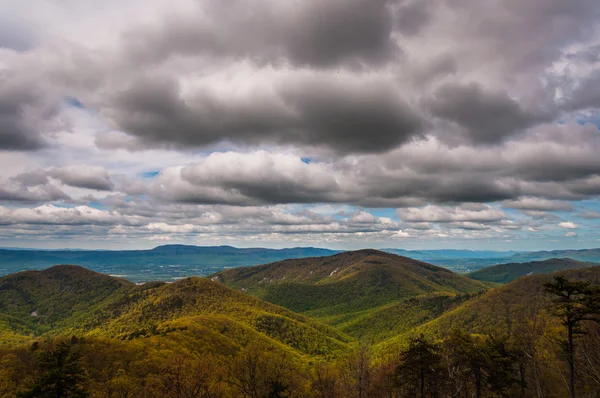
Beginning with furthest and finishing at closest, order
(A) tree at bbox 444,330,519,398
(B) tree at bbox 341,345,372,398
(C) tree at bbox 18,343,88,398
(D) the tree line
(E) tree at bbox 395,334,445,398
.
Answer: (B) tree at bbox 341,345,372,398, (E) tree at bbox 395,334,445,398, (A) tree at bbox 444,330,519,398, (D) the tree line, (C) tree at bbox 18,343,88,398

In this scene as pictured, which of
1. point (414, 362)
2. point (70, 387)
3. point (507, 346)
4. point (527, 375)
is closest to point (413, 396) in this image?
point (414, 362)

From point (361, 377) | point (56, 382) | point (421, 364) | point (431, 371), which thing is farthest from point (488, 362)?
point (56, 382)

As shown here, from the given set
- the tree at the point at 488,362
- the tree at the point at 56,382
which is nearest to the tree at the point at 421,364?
the tree at the point at 488,362

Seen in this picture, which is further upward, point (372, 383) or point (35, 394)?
point (35, 394)

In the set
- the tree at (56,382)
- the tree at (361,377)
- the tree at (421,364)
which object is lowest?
the tree at (361,377)

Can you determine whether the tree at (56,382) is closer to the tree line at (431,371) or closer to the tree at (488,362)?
the tree line at (431,371)

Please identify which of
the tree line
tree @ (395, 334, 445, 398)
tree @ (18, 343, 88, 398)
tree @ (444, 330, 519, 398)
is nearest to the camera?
tree @ (18, 343, 88, 398)

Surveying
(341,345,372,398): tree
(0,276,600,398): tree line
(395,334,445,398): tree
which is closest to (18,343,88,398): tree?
(0,276,600,398): tree line

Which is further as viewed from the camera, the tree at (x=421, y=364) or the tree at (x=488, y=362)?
the tree at (x=421, y=364)

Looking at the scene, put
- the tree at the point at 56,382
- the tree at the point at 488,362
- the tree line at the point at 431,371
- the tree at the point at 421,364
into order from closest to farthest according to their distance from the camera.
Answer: the tree at the point at 56,382 → the tree line at the point at 431,371 → the tree at the point at 488,362 → the tree at the point at 421,364

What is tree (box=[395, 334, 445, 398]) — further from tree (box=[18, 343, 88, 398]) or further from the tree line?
tree (box=[18, 343, 88, 398])

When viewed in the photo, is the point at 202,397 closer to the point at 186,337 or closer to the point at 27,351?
the point at 27,351
